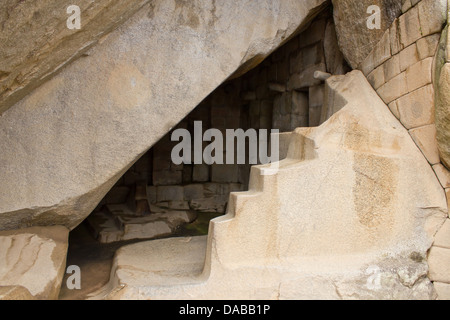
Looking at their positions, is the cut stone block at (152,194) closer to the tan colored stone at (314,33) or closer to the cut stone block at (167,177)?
the cut stone block at (167,177)

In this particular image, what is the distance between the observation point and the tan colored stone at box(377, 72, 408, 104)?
2.96 metres

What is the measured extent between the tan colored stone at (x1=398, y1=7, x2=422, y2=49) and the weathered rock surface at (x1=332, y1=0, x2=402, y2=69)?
129 millimetres

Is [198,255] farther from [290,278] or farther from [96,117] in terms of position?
[96,117]

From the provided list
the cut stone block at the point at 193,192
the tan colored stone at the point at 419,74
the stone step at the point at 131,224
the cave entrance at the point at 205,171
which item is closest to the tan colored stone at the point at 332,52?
the cave entrance at the point at 205,171

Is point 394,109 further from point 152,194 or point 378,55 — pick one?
point 152,194

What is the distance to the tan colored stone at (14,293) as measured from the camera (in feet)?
7.56

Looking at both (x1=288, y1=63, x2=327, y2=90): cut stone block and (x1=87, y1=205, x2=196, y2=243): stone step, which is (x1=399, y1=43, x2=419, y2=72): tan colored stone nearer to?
(x1=288, y1=63, x2=327, y2=90): cut stone block

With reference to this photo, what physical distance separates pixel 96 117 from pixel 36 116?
0.46 meters

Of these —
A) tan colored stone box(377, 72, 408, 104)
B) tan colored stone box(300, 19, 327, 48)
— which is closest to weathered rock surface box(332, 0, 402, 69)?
tan colored stone box(377, 72, 408, 104)

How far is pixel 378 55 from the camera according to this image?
10.6 ft

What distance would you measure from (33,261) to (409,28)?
11.2ft

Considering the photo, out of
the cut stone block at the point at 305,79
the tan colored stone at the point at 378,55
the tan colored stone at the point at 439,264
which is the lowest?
the tan colored stone at the point at 439,264

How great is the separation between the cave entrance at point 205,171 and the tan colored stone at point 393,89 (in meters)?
0.82

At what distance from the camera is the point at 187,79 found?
3084mm
